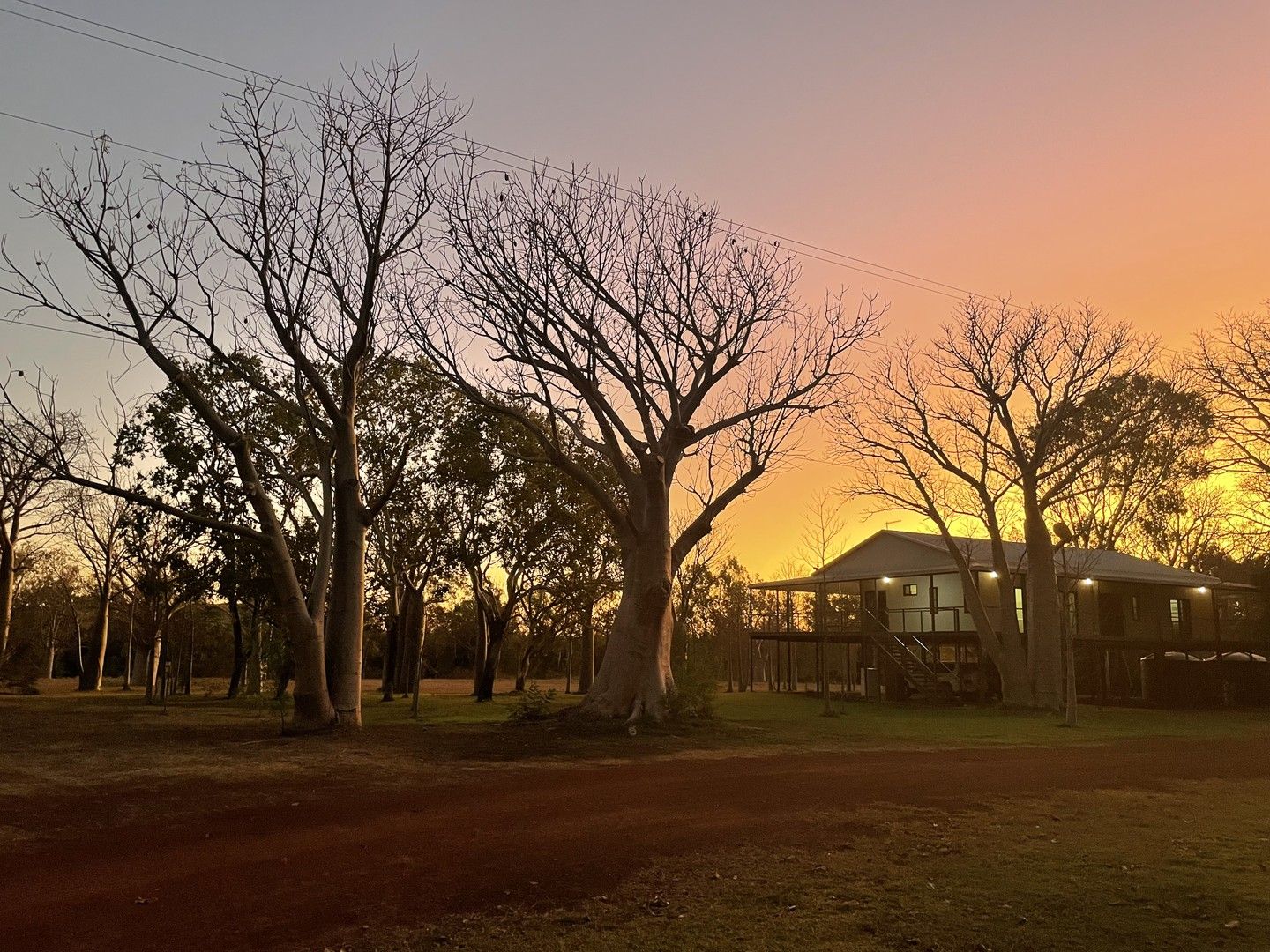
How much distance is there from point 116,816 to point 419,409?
2118 cm

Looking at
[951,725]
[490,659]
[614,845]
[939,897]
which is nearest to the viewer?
[939,897]

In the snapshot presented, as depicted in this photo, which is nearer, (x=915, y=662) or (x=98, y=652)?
(x=915, y=662)

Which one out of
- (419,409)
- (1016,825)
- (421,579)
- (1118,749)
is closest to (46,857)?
(1016,825)

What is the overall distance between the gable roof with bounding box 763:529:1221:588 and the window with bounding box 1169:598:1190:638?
1381 millimetres

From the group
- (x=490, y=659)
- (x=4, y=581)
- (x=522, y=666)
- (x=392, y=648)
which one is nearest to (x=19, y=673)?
(x=4, y=581)

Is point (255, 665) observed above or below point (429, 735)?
above

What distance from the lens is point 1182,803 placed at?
12.0m

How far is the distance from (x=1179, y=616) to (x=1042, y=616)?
60.9 feet

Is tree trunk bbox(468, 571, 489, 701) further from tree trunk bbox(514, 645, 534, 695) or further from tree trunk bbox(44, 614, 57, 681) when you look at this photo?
tree trunk bbox(44, 614, 57, 681)

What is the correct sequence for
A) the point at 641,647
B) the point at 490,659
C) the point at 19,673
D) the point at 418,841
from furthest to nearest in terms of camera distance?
the point at 19,673 → the point at 490,659 → the point at 641,647 → the point at 418,841

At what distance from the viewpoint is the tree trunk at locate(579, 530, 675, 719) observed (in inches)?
834

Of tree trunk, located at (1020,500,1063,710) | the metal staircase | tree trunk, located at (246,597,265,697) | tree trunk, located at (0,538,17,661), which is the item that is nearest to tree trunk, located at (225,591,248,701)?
tree trunk, located at (0,538,17,661)

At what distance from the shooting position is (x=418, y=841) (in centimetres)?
920

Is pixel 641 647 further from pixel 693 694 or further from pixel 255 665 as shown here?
pixel 255 665
